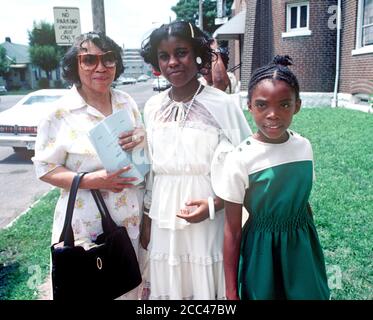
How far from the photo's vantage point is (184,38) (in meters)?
1.84

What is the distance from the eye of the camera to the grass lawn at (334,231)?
3.00 m

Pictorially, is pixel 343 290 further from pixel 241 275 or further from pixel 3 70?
pixel 3 70

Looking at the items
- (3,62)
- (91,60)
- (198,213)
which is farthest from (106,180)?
(3,62)

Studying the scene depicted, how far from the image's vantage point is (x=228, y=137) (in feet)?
6.12

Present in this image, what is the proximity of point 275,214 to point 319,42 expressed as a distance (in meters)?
12.0

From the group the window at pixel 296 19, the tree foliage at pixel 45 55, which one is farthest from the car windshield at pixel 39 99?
the tree foliage at pixel 45 55

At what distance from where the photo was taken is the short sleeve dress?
1.66 metres

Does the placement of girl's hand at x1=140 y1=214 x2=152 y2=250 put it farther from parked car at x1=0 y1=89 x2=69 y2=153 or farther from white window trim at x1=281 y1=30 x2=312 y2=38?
white window trim at x1=281 y1=30 x2=312 y2=38

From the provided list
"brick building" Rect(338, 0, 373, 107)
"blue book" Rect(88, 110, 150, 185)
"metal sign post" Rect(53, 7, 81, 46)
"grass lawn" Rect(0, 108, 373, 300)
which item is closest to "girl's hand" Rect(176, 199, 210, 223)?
"blue book" Rect(88, 110, 150, 185)

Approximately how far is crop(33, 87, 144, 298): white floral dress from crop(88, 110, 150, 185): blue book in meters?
0.14

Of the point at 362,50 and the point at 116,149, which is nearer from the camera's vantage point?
the point at 116,149

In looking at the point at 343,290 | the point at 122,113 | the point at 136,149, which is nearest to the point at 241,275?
the point at 136,149

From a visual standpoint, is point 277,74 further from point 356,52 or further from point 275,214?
point 356,52
